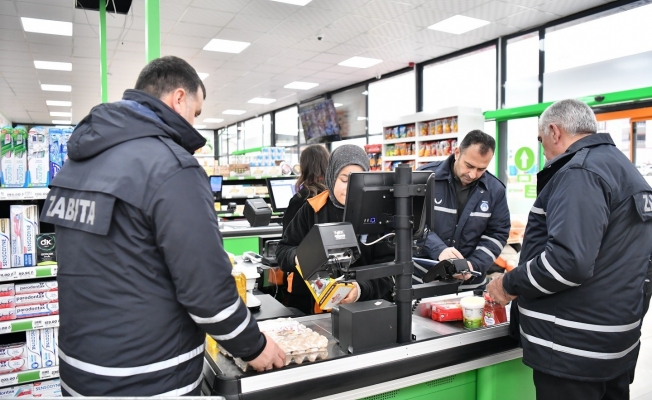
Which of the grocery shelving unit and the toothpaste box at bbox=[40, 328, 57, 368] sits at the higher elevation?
the grocery shelving unit

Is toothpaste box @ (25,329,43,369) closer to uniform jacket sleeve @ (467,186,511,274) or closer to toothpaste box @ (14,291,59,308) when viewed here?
toothpaste box @ (14,291,59,308)

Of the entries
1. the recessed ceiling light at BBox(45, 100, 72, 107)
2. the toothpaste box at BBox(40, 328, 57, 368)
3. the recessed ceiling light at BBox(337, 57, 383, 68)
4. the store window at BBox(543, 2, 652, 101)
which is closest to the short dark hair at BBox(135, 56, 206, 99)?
the toothpaste box at BBox(40, 328, 57, 368)

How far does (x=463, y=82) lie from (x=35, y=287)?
8.38 meters

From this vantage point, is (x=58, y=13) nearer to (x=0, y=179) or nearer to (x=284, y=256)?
(x=0, y=179)

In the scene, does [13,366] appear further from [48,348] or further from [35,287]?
[35,287]

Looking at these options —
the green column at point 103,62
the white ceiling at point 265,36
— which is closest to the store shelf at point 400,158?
the white ceiling at point 265,36

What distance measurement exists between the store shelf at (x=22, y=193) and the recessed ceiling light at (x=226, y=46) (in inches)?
250

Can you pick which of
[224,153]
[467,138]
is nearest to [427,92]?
[467,138]

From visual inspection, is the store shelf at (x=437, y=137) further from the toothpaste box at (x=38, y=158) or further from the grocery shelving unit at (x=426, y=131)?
the toothpaste box at (x=38, y=158)

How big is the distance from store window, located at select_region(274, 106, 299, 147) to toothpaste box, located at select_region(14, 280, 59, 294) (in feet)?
42.3

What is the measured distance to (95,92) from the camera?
13008mm

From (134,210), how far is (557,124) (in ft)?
5.63

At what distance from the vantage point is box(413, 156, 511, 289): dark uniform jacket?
283cm

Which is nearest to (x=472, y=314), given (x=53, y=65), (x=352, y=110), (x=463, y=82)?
(x=463, y=82)
